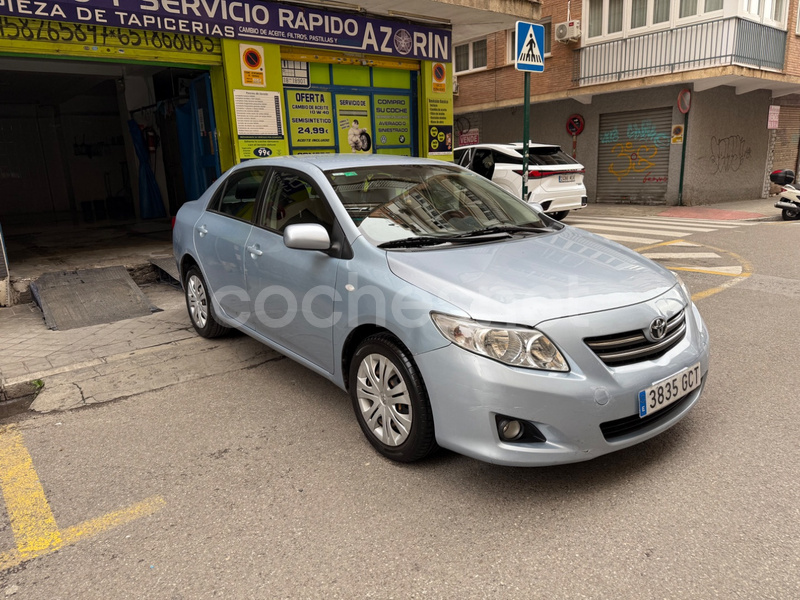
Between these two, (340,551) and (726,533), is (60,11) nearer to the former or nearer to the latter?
(340,551)

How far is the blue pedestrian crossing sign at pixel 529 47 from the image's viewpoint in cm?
725

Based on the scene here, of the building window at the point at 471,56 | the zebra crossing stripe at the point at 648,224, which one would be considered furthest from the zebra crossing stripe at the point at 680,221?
the building window at the point at 471,56

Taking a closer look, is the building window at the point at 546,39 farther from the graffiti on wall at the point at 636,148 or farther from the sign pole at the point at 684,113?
the sign pole at the point at 684,113

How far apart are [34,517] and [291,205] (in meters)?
2.29

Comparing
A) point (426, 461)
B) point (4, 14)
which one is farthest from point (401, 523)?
point (4, 14)

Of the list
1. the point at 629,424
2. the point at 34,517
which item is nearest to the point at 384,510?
the point at 629,424

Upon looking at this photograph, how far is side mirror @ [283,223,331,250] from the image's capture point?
3.37 meters

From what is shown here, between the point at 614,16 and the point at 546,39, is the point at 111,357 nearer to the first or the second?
the point at 614,16

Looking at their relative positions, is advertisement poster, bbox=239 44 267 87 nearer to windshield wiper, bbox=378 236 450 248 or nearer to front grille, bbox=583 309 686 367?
windshield wiper, bbox=378 236 450 248

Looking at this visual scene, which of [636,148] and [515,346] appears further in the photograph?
[636,148]

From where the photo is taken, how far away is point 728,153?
1819 centimetres

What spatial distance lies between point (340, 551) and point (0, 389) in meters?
3.25

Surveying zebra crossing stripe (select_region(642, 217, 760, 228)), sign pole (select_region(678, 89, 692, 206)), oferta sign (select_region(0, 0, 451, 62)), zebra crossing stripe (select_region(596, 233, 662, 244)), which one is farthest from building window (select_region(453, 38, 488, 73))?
zebra crossing stripe (select_region(596, 233, 662, 244))

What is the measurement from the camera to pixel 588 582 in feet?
7.36
